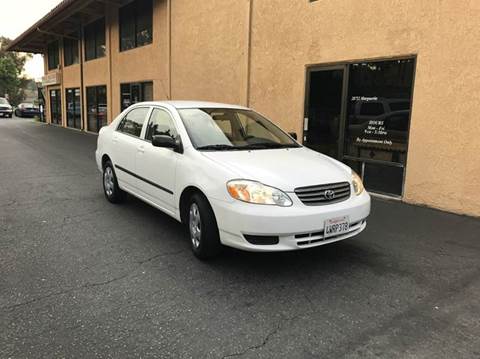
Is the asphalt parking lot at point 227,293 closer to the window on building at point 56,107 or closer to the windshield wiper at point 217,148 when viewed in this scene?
the windshield wiper at point 217,148

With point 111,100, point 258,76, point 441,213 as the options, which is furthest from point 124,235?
point 111,100

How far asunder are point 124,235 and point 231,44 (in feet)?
22.2

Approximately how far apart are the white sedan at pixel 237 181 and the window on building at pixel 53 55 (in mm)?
22182

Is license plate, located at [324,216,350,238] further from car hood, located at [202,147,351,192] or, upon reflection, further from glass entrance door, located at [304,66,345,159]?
glass entrance door, located at [304,66,345,159]

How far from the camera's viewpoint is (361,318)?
3.15 meters

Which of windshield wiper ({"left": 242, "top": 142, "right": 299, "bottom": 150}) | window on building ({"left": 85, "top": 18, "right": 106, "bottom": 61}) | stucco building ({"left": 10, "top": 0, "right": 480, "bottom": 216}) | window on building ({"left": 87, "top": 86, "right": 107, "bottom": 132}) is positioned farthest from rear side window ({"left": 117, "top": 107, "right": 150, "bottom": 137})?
window on building ({"left": 85, "top": 18, "right": 106, "bottom": 61})

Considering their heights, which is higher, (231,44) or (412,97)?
(231,44)

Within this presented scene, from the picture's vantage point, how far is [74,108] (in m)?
22.2

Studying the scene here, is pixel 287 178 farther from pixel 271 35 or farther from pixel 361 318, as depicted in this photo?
pixel 271 35

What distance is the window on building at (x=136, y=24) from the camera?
47.0ft

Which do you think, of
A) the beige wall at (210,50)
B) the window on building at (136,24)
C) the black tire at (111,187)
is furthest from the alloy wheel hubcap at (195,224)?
the window on building at (136,24)

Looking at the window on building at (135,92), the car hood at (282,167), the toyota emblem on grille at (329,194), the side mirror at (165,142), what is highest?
the window on building at (135,92)

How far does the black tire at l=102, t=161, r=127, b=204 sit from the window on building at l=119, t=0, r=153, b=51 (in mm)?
8951

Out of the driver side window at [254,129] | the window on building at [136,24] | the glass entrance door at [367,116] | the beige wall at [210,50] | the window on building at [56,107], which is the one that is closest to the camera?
the driver side window at [254,129]
